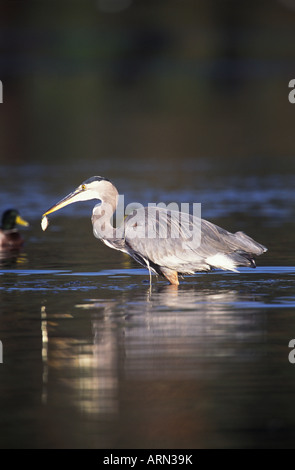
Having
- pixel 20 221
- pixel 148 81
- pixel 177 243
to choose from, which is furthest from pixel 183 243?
pixel 148 81

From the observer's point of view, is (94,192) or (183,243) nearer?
(183,243)

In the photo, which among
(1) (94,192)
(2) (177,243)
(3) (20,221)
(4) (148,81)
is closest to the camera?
(2) (177,243)

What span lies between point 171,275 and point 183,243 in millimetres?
517

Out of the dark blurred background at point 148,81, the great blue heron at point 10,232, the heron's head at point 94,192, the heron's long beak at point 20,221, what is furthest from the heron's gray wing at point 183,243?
the dark blurred background at point 148,81

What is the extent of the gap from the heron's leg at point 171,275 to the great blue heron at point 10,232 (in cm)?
463

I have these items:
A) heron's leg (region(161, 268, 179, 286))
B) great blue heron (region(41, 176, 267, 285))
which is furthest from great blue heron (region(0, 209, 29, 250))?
heron's leg (region(161, 268, 179, 286))

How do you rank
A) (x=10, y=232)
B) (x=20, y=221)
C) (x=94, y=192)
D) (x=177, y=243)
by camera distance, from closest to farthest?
1. (x=177, y=243)
2. (x=94, y=192)
3. (x=10, y=232)
4. (x=20, y=221)

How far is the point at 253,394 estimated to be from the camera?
26.4 ft

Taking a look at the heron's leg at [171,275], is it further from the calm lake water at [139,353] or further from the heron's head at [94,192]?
the heron's head at [94,192]

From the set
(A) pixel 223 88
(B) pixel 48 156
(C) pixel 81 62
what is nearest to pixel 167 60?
(C) pixel 81 62

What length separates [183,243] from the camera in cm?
1248

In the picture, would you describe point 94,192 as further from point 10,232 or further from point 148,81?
point 148,81

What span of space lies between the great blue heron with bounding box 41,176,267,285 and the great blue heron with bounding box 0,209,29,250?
14.8ft
